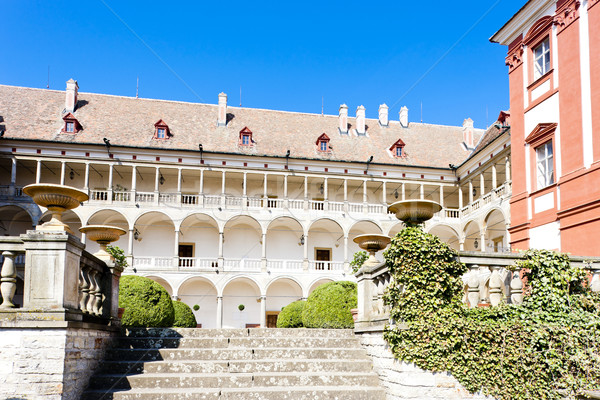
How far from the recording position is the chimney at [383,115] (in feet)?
117

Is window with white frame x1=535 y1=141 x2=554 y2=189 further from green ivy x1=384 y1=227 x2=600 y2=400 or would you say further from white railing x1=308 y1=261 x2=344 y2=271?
white railing x1=308 y1=261 x2=344 y2=271

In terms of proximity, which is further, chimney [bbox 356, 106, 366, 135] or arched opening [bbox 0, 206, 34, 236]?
chimney [bbox 356, 106, 366, 135]

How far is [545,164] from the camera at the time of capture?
1200cm

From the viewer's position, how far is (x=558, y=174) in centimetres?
1127

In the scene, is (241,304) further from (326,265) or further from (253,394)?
(253,394)

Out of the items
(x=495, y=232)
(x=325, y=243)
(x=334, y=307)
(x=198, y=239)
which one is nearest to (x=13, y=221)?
(x=198, y=239)

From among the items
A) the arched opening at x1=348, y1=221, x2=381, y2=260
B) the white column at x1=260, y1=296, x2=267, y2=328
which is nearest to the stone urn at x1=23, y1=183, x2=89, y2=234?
the white column at x1=260, y1=296, x2=267, y2=328

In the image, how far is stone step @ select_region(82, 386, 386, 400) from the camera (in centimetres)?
664

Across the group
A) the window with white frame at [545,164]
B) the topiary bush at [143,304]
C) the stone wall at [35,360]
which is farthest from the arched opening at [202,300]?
the stone wall at [35,360]

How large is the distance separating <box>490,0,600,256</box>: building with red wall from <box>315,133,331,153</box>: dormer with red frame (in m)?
18.5

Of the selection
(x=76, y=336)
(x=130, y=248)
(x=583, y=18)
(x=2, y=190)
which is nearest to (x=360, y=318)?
(x=76, y=336)

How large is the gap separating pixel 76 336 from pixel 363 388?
3708 millimetres

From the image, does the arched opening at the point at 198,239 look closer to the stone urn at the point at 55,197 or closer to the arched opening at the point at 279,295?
the arched opening at the point at 279,295

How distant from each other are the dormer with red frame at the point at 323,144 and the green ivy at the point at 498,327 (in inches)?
973
